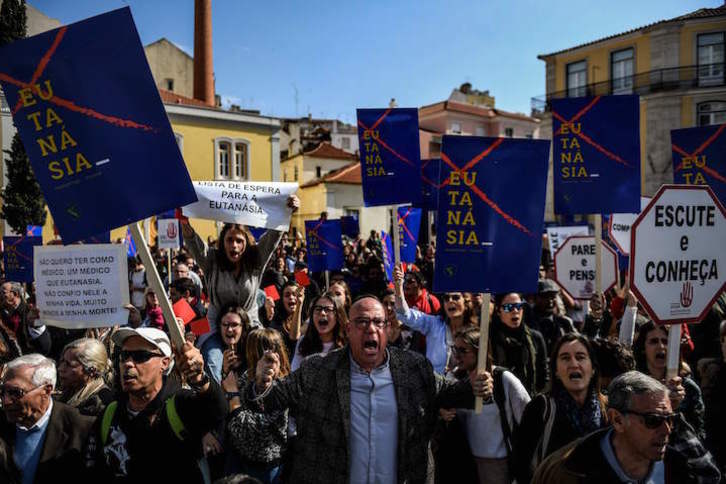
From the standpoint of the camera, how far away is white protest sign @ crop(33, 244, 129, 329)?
180 inches

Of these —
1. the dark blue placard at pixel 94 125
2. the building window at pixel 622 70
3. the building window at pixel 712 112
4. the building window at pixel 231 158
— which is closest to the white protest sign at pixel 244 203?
the dark blue placard at pixel 94 125

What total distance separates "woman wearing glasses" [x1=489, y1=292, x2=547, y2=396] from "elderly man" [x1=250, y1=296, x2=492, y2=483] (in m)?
1.43

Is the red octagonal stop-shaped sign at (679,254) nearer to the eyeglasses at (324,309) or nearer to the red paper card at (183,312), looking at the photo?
the eyeglasses at (324,309)

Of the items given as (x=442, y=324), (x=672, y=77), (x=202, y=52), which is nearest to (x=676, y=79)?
(x=672, y=77)

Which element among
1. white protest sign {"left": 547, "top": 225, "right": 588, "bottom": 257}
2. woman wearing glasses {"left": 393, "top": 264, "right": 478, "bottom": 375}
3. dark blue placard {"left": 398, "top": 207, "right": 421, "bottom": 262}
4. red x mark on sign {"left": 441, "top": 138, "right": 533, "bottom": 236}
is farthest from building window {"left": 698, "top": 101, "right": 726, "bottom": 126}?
red x mark on sign {"left": 441, "top": 138, "right": 533, "bottom": 236}

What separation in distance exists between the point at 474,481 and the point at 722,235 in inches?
84.7

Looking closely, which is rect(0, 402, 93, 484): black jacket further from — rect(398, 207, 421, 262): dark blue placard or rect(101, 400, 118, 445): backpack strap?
rect(398, 207, 421, 262): dark blue placard

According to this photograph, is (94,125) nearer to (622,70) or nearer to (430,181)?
(430,181)

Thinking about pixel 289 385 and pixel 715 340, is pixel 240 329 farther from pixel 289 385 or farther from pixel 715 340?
pixel 715 340

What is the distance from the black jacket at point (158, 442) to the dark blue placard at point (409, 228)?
657cm

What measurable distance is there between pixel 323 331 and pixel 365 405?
191 cm

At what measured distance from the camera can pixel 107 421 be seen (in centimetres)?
273

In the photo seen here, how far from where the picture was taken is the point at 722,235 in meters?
3.51

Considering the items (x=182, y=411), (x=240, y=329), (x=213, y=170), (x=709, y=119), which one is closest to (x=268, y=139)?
(x=213, y=170)
